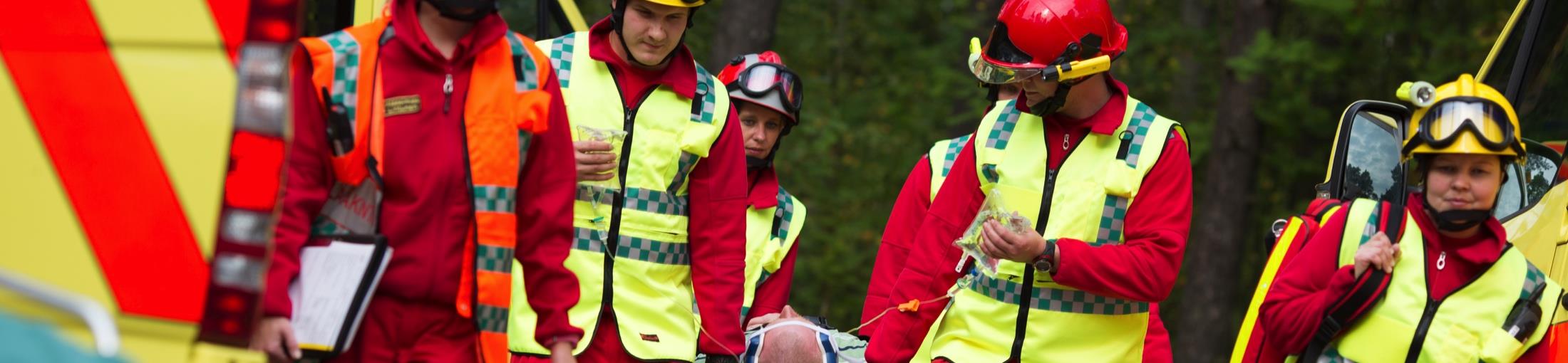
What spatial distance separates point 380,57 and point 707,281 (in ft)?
7.05

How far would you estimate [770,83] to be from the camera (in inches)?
313

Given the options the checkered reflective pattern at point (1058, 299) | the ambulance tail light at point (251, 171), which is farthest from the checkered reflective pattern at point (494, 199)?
the checkered reflective pattern at point (1058, 299)

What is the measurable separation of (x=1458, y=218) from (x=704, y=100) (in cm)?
231

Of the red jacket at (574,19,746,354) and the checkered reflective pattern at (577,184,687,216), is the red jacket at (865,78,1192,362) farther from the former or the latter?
the checkered reflective pattern at (577,184,687,216)

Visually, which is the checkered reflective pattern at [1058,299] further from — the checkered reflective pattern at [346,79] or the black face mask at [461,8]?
the checkered reflective pattern at [346,79]

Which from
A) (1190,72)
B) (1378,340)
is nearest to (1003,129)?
(1378,340)

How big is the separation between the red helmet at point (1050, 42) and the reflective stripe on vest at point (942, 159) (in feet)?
4.14

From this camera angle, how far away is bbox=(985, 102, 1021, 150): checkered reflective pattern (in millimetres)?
5906

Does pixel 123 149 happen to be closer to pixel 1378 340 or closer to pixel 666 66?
pixel 666 66

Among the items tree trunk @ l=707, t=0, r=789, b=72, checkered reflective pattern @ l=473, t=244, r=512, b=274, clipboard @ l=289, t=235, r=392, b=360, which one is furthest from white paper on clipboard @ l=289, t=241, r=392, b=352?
tree trunk @ l=707, t=0, r=789, b=72

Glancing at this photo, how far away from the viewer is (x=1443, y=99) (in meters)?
5.37

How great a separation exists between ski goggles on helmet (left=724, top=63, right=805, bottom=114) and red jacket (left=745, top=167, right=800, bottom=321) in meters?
0.31

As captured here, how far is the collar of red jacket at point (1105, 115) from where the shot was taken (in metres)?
5.72

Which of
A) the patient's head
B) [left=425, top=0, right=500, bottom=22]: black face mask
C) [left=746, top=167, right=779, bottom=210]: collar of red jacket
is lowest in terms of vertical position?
the patient's head
